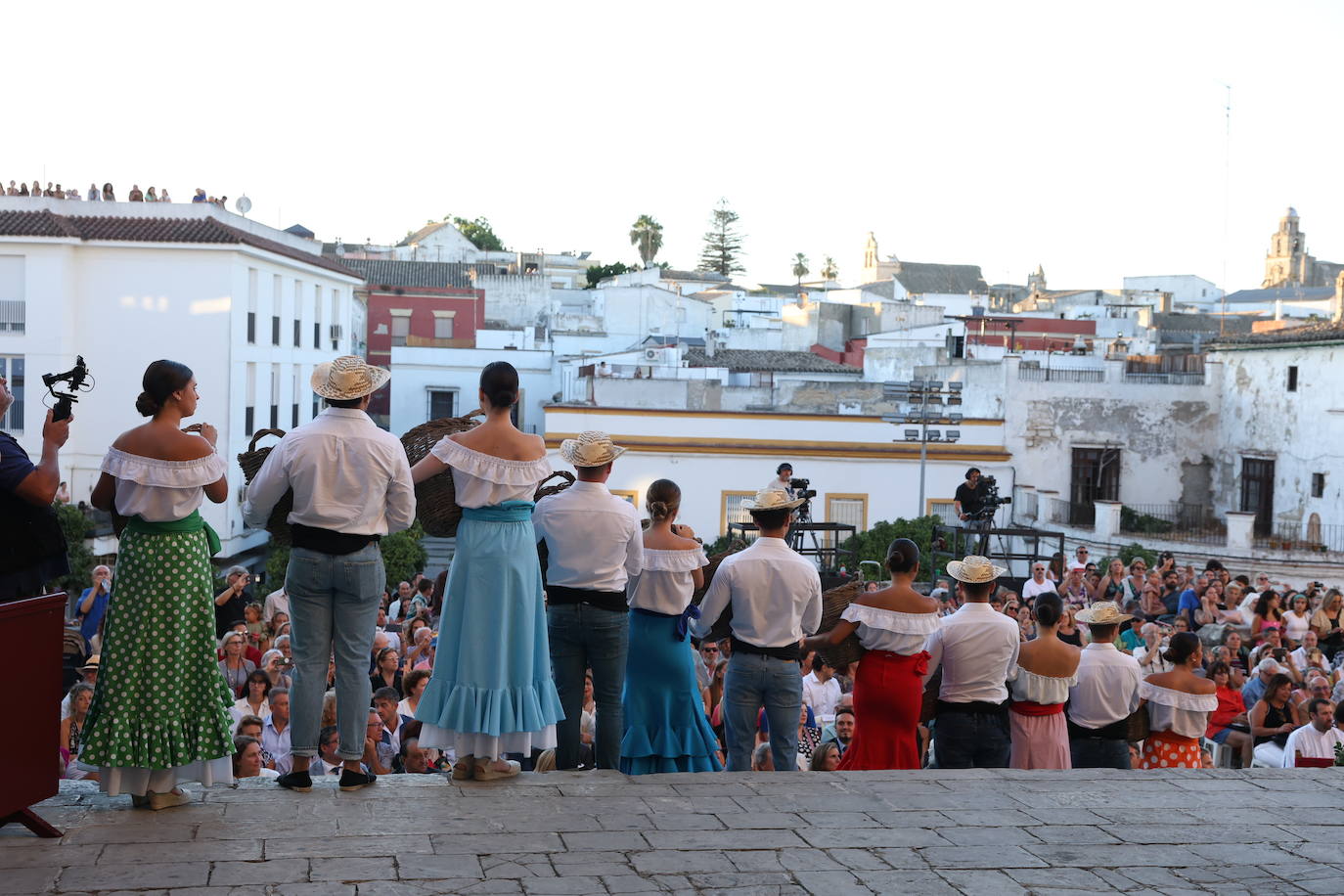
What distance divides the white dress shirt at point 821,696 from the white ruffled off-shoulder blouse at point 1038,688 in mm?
2640

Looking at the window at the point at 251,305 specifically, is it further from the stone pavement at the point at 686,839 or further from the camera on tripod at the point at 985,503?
the stone pavement at the point at 686,839

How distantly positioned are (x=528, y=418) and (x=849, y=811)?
108ft

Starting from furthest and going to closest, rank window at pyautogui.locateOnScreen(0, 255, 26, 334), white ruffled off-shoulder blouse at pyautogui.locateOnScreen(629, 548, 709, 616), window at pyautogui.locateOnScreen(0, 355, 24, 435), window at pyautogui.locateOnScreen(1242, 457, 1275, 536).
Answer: window at pyautogui.locateOnScreen(1242, 457, 1275, 536) → window at pyautogui.locateOnScreen(0, 255, 26, 334) → window at pyautogui.locateOnScreen(0, 355, 24, 435) → white ruffled off-shoulder blouse at pyautogui.locateOnScreen(629, 548, 709, 616)

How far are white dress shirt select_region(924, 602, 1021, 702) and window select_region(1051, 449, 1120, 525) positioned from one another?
84.0 ft

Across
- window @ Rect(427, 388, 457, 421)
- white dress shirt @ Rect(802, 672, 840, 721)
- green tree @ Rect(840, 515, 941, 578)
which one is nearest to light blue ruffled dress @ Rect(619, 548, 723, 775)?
white dress shirt @ Rect(802, 672, 840, 721)

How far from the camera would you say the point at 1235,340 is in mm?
31438

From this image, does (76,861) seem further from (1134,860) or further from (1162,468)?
(1162,468)

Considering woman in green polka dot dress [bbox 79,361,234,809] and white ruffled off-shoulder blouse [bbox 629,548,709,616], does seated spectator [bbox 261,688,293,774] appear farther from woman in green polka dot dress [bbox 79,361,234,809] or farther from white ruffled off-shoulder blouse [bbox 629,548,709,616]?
woman in green polka dot dress [bbox 79,361,234,809]

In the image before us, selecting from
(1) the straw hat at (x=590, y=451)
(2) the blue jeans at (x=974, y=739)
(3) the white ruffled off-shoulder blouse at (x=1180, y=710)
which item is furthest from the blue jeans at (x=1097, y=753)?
(1) the straw hat at (x=590, y=451)

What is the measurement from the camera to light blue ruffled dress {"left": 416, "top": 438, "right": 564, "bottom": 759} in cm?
488

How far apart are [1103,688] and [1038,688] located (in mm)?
432

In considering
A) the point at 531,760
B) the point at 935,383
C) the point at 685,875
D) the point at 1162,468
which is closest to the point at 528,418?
the point at 935,383

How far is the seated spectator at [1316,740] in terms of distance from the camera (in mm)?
7484

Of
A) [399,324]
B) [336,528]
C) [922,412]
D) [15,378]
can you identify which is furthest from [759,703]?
[399,324]
